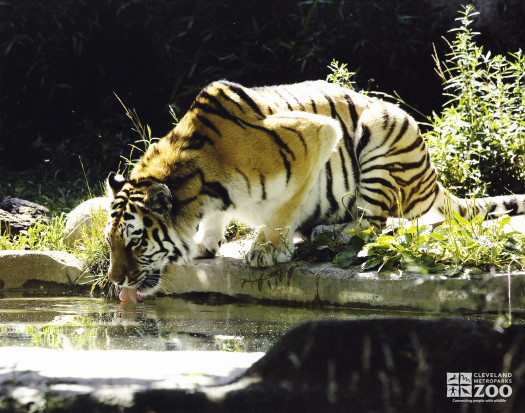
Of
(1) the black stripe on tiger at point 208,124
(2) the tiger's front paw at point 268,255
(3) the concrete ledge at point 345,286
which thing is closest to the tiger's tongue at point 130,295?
(3) the concrete ledge at point 345,286

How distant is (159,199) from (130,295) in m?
0.70

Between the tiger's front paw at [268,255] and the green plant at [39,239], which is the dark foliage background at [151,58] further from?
the tiger's front paw at [268,255]

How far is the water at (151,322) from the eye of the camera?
3207 millimetres

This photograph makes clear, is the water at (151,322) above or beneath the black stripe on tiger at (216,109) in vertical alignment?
beneath

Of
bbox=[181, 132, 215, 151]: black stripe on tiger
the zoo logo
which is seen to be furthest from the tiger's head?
the zoo logo

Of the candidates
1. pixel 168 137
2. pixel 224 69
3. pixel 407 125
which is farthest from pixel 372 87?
pixel 168 137

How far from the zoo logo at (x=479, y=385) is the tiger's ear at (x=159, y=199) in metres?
2.26

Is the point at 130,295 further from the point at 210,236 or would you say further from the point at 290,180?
the point at 290,180

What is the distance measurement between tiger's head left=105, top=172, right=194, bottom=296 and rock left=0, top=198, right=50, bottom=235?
189 centimetres

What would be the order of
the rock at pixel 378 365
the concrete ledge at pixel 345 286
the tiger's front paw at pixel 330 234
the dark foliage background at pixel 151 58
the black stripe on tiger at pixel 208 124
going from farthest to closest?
the dark foliage background at pixel 151 58, the tiger's front paw at pixel 330 234, the black stripe on tiger at pixel 208 124, the concrete ledge at pixel 345 286, the rock at pixel 378 365

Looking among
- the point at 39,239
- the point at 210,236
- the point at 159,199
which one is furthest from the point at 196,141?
the point at 39,239

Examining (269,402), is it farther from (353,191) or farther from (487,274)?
(353,191)

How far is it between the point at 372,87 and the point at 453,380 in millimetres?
6825

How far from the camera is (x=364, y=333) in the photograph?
2.63m
